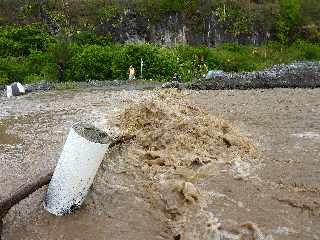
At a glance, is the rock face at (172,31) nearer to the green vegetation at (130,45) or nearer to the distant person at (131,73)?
the green vegetation at (130,45)

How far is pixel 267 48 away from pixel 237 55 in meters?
4.40

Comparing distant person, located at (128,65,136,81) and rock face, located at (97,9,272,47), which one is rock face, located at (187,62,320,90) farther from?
rock face, located at (97,9,272,47)

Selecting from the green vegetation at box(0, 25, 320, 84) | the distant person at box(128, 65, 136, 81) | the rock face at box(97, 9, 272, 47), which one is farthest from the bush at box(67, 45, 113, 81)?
the rock face at box(97, 9, 272, 47)

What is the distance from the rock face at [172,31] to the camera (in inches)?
1257

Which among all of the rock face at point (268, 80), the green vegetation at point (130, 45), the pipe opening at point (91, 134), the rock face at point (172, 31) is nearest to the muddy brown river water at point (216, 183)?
the pipe opening at point (91, 134)

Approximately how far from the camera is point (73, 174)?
672 centimetres

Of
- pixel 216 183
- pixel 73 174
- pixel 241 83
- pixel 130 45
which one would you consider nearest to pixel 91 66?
pixel 130 45

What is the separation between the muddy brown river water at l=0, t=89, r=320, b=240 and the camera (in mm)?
6398

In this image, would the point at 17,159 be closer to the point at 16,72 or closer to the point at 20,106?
the point at 20,106

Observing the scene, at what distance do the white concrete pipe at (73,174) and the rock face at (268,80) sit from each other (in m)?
11.5

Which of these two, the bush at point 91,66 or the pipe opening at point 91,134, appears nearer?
the pipe opening at point 91,134

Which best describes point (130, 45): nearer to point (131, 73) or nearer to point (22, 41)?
point (131, 73)

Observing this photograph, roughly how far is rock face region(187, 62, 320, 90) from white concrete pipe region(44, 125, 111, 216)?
11489 mm

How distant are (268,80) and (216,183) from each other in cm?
1090
